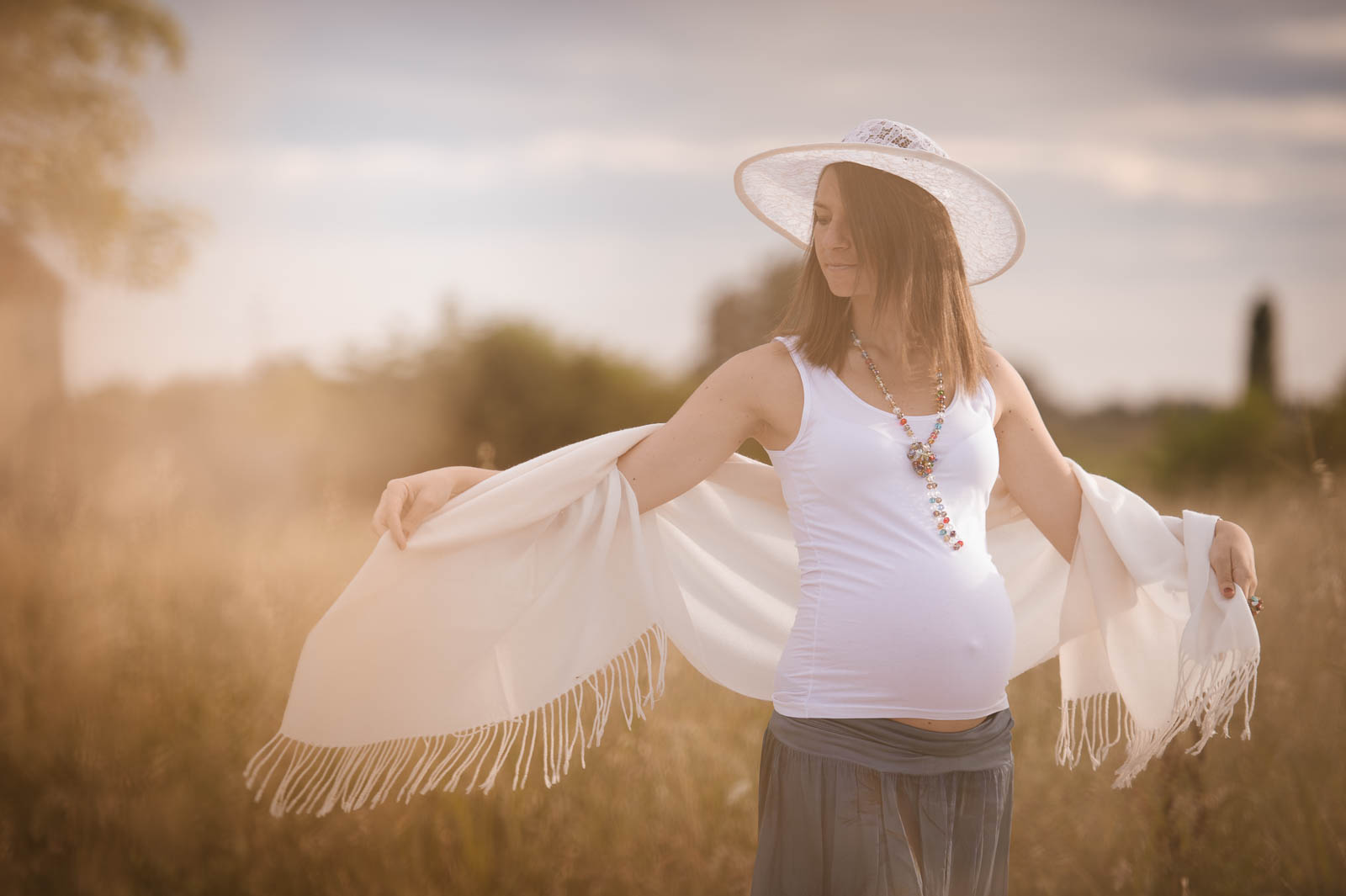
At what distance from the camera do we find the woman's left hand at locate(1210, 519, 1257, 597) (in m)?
2.15

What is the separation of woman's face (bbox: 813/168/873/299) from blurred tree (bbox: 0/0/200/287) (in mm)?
8337

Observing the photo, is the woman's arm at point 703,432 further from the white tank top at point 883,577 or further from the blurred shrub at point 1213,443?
the blurred shrub at point 1213,443

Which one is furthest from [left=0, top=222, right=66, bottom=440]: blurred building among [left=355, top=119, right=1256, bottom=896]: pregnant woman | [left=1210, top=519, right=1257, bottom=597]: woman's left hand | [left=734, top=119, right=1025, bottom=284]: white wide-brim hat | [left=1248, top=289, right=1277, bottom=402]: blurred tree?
[left=1248, top=289, right=1277, bottom=402]: blurred tree

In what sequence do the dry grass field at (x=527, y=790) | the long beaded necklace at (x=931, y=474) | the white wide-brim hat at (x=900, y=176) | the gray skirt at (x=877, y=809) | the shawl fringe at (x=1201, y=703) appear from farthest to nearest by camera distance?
the dry grass field at (x=527, y=790) < the shawl fringe at (x=1201, y=703) < the white wide-brim hat at (x=900, y=176) < the long beaded necklace at (x=931, y=474) < the gray skirt at (x=877, y=809)

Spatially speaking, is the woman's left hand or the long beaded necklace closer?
the long beaded necklace

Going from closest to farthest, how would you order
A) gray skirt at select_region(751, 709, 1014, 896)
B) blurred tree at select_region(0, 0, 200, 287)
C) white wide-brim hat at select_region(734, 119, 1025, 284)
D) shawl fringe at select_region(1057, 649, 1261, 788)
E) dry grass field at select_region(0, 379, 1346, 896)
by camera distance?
gray skirt at select_region(751, 709, 1014, 896) < white wide-brim hat at select_region(734, 119, 1025, 284) < shawl fringe at select_region(1057, 649, 1261, 788) < dry grass field at select_region(0, 379, 1346, 896) < blurred tree at select_region(0, 0, 200, 287)

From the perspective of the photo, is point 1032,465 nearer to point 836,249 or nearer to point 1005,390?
point 1005,390

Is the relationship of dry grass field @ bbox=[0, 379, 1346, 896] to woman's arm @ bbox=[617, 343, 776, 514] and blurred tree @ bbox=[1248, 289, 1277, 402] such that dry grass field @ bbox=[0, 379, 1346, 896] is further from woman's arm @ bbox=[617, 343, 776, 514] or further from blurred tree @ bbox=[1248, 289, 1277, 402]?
blurred tree @ bbox=[1248, 289, 1277, 402]

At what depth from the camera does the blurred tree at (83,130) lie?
27.3 ft

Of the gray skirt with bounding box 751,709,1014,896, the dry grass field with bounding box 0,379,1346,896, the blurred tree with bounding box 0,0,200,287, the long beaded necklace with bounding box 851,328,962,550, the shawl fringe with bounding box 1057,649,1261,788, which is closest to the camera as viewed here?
the gray skirt with bounding box 751,709,1014,896

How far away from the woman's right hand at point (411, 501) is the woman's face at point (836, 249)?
1030 millimetres

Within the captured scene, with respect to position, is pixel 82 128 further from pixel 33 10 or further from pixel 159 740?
pixel 159 740

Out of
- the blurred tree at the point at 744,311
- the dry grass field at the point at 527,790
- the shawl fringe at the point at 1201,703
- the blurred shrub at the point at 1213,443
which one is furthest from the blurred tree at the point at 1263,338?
the shawl fringe at the point at 1201,703

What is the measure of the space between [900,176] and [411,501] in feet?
4.68
